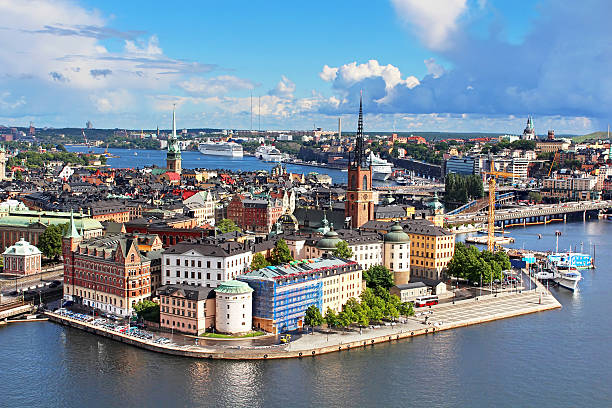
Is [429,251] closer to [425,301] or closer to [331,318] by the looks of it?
[425,301]

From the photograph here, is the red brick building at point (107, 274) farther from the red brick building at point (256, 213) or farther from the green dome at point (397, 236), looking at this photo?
the red brick building at point (256, 213)

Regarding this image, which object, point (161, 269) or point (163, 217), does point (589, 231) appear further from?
point (161, 269)

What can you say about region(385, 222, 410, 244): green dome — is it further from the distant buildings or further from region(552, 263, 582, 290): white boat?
the distant buildings

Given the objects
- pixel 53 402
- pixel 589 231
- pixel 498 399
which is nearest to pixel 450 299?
pixel 498 399

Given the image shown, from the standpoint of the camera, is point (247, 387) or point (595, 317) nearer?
point (247, 387)

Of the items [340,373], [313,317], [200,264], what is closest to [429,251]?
[313,317]
